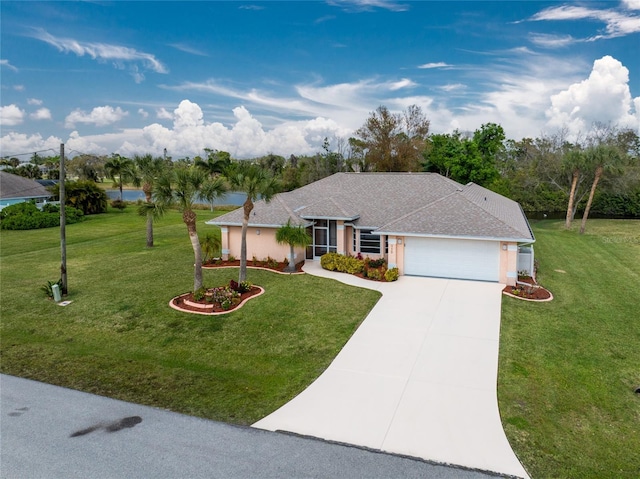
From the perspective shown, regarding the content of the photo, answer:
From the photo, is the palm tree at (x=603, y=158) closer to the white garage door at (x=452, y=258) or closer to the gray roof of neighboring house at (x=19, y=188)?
the white garage door at (x=452, y=258)

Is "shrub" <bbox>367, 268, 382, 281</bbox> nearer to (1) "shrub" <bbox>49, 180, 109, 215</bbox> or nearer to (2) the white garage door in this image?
(2) the white garage door

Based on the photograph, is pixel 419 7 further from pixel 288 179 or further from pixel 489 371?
pixel 288 179

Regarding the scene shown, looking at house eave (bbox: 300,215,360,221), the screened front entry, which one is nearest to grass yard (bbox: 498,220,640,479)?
house eave (bbox: 300,215,360,221)

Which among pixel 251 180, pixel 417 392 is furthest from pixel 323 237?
pixel 417 392

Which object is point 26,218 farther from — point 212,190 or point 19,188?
point 212,190

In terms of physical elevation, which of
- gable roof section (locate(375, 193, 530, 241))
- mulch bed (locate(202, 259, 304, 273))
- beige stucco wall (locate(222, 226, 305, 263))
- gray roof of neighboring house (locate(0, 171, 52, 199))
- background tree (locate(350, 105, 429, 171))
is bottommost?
mulch bed (locate(202, 259, 304, 273))
